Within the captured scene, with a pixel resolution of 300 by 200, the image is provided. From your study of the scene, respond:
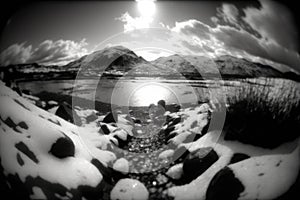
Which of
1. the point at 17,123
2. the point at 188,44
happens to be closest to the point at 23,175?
the point at 17,123

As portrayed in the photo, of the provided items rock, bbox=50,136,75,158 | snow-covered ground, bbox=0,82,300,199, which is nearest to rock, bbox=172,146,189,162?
snow-covered ground, bbox=0,82,300,199

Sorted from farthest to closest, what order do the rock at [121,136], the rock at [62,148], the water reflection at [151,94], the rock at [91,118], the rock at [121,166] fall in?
the rock at [121,136] → the rock at [91,118] → the water reflection at [151,94] → the rock at [121,166] → the rock at [62,148]

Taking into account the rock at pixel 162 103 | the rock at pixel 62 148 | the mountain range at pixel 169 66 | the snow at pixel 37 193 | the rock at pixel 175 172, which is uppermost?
the mountain range at pixel 169 66

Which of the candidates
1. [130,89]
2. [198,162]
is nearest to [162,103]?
[130,89]

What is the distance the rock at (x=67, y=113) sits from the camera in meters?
3.34

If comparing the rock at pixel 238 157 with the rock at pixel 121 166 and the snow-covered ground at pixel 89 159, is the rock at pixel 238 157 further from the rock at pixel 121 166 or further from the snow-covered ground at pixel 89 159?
the rock at pixel 121 166

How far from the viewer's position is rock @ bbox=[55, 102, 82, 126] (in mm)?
3338

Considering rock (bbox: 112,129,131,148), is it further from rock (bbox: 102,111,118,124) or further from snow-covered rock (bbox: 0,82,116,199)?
snow-covered rock (bbox: 0,82,116,199)

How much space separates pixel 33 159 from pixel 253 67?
10.3 feet

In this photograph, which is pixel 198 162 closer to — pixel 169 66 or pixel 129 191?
pixel 129 191

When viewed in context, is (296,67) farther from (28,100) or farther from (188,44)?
(28,100)

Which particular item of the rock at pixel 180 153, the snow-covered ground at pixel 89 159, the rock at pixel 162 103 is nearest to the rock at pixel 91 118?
the snow-covered ground at pixel 89 159

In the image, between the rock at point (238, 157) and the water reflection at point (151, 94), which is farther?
the water reflection at point (151, 94)

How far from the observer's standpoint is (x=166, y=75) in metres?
3.17
